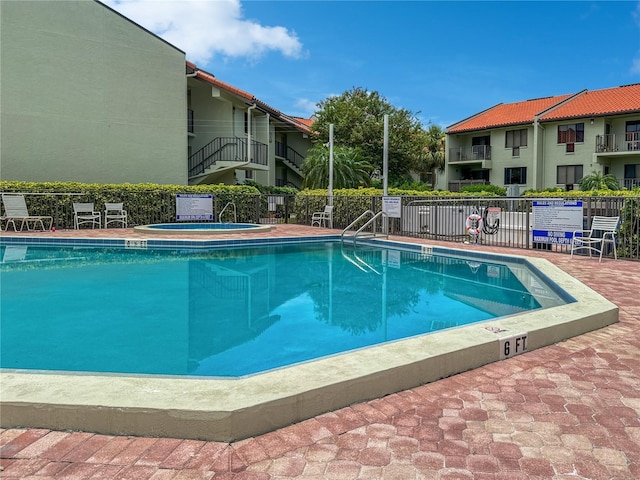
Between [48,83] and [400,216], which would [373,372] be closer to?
[400,216]

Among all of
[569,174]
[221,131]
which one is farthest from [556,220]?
[569,174]

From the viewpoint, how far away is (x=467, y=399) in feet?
10.2

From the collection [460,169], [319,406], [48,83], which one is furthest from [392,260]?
[460,169]

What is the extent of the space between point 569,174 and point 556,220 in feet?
66.7

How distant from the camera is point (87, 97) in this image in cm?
1853

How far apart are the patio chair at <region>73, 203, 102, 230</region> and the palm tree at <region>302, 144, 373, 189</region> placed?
11.0m

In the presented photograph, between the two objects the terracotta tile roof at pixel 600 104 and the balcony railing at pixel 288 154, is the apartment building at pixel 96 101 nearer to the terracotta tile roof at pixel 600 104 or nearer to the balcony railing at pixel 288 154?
the balcony railing at pixel 288 154

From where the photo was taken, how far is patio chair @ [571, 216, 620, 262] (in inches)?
379

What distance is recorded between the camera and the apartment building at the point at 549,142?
26578 millimetres

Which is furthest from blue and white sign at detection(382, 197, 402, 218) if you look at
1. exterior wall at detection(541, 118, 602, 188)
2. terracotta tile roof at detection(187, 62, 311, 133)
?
exterior wall at detection(541, 118, 602, 188)

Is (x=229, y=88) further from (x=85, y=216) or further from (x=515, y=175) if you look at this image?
(x=515, y=175)

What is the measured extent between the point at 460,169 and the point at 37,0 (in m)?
27.0

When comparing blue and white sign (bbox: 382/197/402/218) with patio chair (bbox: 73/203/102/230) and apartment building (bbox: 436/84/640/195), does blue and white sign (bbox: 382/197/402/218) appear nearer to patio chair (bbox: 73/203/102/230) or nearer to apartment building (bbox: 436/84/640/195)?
patio chair (bbox: 73/203/102/230)

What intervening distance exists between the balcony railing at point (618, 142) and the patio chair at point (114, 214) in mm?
25214
